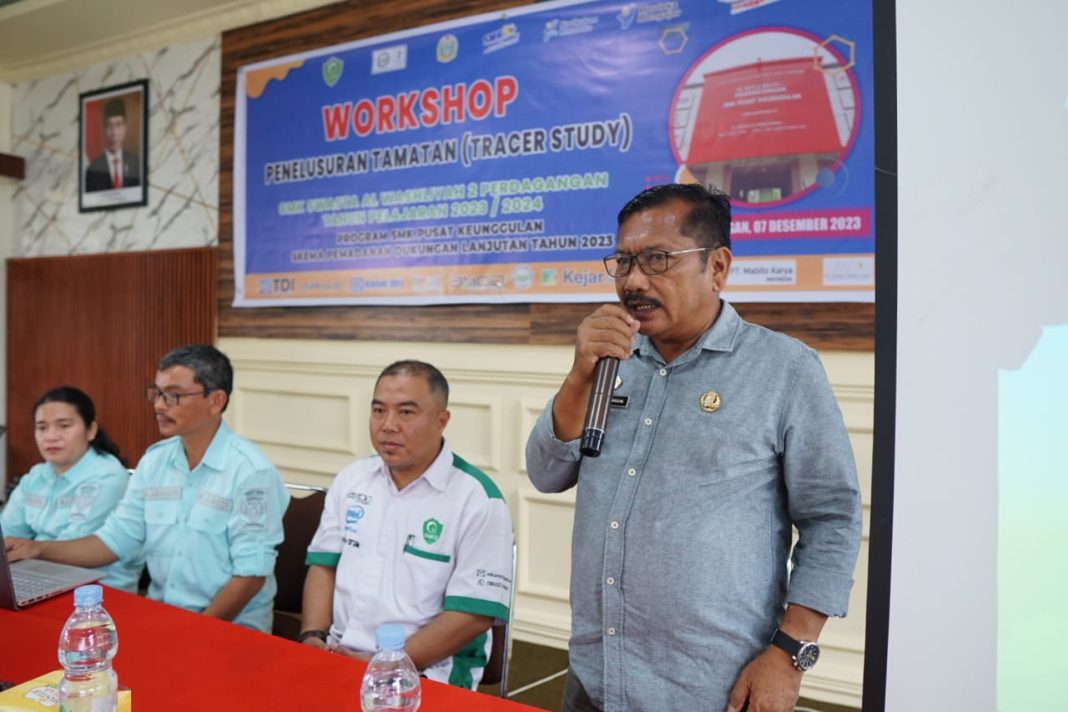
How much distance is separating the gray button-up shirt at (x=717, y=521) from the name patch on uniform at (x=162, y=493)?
1384mm

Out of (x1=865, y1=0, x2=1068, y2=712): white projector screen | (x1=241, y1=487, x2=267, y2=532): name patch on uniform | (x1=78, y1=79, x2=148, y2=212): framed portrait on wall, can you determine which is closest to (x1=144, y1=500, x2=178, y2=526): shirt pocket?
(x1=241, y1=487, x2=267, y2=532): name patch on uniform

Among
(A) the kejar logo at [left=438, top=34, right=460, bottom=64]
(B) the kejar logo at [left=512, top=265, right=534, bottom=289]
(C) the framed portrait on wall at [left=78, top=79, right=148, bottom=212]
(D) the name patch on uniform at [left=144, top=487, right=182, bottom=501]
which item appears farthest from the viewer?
(C) the framed portrait on wall at [left=78, top=79, right=148, bottom=212]

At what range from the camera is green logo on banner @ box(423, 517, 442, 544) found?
1.99 meters

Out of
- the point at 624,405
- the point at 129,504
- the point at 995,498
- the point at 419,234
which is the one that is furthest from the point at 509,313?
the point at 995,498

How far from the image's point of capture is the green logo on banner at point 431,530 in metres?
1.99

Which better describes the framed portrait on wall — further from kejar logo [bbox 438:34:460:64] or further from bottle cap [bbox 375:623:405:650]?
bottle cap [bbox 375:623:405:650]

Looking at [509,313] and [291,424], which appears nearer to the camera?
[509,313]

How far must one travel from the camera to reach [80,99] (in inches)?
201

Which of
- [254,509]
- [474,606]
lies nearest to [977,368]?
[474,606]

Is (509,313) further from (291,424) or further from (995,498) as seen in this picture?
(995,498)

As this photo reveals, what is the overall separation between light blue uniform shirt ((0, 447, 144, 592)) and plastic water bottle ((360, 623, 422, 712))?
1579 mm

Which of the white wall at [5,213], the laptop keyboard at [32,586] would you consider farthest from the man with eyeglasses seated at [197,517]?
the white wall at [5,213]

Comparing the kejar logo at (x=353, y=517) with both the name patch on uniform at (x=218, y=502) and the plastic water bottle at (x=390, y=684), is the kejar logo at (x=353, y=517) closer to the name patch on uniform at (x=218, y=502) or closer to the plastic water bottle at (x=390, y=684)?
the name patch on uniform at (x=218, y=502)

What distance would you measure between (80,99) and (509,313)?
3.28 metres
